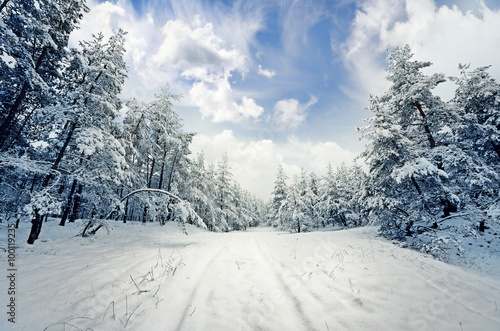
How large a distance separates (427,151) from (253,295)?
15.1 metres

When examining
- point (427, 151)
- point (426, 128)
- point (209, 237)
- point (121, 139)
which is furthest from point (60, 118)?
point (426, 128)

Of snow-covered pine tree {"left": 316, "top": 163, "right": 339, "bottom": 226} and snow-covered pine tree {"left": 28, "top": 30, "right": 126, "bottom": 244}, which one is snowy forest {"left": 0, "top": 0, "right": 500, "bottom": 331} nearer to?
snow-covered pine tree {"left": 28, "top": 30, "right": 126, "bottom": 244}

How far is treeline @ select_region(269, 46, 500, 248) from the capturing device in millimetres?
10773

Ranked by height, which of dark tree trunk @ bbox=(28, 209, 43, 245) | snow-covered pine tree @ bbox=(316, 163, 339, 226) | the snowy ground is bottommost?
the snowy ground

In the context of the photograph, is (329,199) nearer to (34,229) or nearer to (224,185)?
(224,185)

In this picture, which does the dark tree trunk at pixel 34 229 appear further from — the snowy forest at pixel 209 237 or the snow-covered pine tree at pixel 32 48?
the snow-covered pine tree at pixel 32 48

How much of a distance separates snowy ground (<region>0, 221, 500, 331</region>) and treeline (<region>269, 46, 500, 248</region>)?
7.34 m

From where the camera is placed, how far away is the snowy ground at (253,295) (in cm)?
296

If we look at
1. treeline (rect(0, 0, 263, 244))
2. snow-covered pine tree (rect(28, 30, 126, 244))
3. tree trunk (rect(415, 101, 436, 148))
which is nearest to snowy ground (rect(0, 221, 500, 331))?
treeline (rect(0, 0, 263, 244))

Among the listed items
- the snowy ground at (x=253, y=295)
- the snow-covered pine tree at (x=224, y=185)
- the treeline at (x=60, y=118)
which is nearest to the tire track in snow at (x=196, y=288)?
the snowy ground at (x=253, y=295)

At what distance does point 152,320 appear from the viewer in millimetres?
2988

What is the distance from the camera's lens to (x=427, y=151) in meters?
12.2

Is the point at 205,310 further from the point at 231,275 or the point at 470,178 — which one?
the point at 470,178

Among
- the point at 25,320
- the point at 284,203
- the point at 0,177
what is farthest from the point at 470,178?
the point at 0,177
